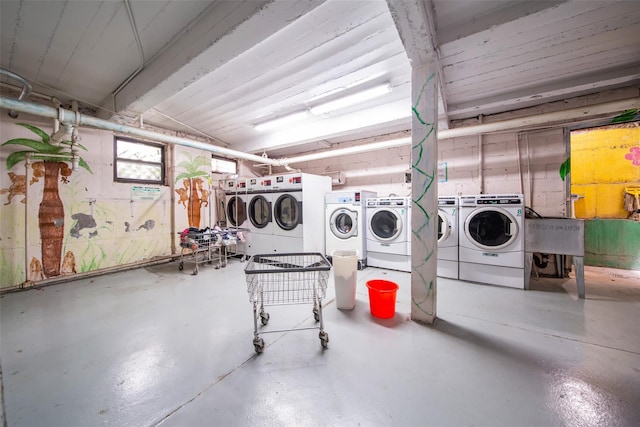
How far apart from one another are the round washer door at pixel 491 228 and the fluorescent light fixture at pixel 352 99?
204 centimetres

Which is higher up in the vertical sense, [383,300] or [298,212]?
[298,212]

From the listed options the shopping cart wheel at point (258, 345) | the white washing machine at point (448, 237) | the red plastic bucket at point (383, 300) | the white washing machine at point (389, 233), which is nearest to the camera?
the shopping cart wheel at point (258, 345)

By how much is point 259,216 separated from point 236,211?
48cm

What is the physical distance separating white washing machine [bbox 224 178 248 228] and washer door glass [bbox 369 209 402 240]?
258 centimetres

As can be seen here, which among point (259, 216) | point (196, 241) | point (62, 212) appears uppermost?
point (62, 212)

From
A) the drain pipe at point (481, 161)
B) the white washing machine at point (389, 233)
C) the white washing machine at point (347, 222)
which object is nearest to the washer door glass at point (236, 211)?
the white washing machine at point (347, 222)

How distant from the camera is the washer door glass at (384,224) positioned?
12.6ft

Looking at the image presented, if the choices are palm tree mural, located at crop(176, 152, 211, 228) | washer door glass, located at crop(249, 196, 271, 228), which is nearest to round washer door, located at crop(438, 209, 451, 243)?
washer door glass, located at crop(249, 196, 271, 228)

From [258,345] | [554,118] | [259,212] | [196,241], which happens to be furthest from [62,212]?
[554,118]

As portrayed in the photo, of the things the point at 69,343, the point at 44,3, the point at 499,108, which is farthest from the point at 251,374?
the point at 499,108

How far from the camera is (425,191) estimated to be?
2.08 metres

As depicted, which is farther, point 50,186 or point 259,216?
point 259,216

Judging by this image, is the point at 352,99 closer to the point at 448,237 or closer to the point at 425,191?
the point at 425,191

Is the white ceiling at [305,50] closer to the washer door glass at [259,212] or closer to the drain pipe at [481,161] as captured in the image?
the drain pipe at [481,161]
